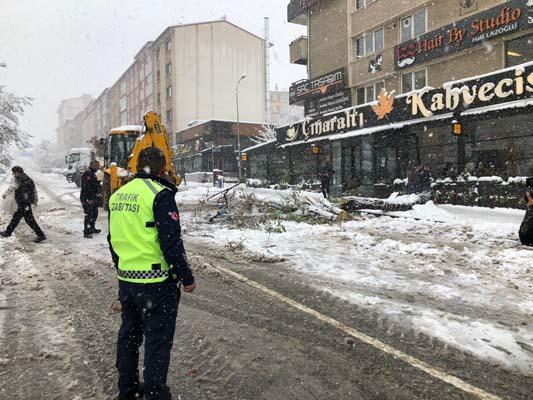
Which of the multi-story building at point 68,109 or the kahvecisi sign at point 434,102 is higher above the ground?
the multi-story building at point 68,109

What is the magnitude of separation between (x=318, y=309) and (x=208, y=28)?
2050 inches

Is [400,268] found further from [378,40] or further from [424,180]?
[378,40]

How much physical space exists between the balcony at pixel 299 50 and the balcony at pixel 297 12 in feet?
5.42

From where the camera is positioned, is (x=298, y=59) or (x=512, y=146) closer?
(x=512, y=146)

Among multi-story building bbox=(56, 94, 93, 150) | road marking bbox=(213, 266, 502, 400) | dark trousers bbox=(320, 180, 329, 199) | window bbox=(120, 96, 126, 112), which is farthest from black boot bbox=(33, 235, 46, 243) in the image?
multi-story building bbox=(56, 94, 93, 150)

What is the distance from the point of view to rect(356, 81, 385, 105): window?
23097mm

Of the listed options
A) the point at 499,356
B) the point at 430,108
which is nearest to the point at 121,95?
the point at 430,108

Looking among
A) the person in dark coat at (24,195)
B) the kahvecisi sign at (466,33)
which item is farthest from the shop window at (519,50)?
the person in dark coat at (24,195)

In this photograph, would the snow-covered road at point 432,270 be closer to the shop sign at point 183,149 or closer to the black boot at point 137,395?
the black boot at point 137,395

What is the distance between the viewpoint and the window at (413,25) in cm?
2023

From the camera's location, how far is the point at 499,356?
11.9ft

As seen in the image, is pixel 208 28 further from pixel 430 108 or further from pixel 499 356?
pixel 499 356

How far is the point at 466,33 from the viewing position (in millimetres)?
17438

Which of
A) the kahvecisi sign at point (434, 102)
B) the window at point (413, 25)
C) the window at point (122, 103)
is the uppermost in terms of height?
the window at point (122, 103)
